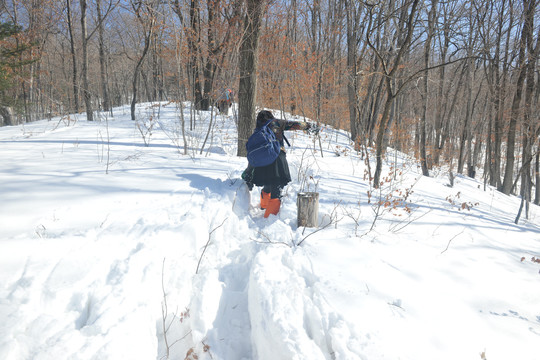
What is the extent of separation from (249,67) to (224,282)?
471cm

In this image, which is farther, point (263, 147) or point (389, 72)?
point (389, 72)

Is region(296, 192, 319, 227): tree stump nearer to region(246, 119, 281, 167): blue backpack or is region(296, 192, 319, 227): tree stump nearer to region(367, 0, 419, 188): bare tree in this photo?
region(246, 119, 281, 167): blue backpack

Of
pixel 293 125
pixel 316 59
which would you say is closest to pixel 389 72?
pixel 293 125

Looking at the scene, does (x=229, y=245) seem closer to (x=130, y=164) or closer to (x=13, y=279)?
(x=13, y=279)

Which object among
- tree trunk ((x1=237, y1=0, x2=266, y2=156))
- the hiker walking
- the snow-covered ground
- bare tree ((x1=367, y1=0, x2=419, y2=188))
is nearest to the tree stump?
the snow-covered ground

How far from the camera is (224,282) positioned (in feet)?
7.50

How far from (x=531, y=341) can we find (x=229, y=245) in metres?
2.49

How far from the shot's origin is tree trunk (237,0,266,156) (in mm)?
5328

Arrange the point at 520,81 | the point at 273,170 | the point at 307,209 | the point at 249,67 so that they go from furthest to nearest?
1. the point at 520,81
2. the point at 249,67
3. the point at 273,170
4. the point at 307,209

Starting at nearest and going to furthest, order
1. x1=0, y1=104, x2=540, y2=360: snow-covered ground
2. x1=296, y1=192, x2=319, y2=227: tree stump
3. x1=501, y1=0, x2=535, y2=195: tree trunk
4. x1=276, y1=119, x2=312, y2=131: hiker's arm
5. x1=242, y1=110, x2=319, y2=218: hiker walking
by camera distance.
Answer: x1=0, y1=104, x2=540, y2=360: snow-covered ground, x1=296, y1=192, x2=319, y2=227: tree stump, x1=242, y1=110, x2=319, y2=218: hiker walking, x1=276, y1=119, x2=312, y2=131: hiker's arm, x1=501, y1=0, x2=535, y2=195: tree trunk

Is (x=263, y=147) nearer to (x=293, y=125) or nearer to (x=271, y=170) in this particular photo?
(x=271, y=170)

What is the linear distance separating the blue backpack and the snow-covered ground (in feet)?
2.65

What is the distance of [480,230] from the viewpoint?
12.7 feet

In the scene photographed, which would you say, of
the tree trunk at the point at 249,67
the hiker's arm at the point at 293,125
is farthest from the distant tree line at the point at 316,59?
the hiker's arm at the point at 293,125
